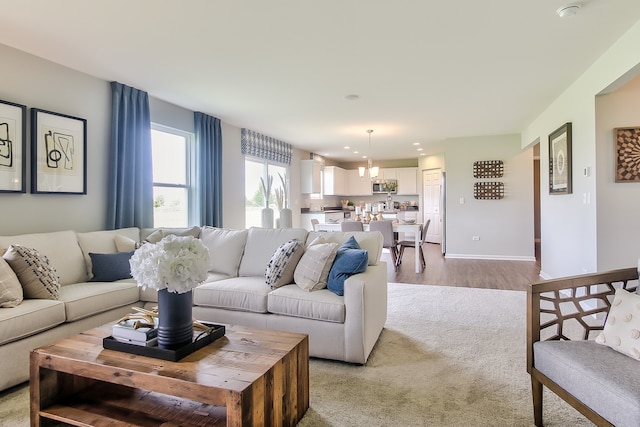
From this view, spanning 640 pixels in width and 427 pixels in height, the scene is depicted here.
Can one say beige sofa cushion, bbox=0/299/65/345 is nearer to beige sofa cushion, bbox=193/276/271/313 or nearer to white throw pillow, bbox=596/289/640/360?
beige sofa cushion, bbox=193/276/271/313

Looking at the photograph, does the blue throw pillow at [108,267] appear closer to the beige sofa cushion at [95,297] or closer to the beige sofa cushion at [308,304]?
the beige sofa cushion at [95,297]

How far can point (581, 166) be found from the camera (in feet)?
12.6

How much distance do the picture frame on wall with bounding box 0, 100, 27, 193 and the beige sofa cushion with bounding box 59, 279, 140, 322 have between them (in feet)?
3.34

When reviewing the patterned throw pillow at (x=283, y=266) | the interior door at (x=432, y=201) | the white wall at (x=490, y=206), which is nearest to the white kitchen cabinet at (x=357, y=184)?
the interior door at (x=432, y=201)

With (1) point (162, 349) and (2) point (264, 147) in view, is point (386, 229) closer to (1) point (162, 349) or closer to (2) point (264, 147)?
(2) point (264, 147)

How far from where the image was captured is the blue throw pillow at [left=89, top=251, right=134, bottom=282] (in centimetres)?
313

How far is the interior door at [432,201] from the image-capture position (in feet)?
31.9

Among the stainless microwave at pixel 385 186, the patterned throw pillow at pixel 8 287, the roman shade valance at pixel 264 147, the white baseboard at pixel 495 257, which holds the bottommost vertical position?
the white baseboard at pixel 495 257

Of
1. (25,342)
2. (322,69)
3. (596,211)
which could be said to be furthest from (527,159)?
(25,342)

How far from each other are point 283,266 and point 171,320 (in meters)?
1.26

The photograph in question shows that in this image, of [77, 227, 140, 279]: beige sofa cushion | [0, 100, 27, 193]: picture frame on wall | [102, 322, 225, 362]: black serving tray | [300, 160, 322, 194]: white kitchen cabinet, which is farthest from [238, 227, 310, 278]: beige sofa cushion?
[300, 160, 322, 194]: white kitchen cabinet

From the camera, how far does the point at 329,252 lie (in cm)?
283

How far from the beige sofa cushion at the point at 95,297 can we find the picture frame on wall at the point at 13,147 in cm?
102

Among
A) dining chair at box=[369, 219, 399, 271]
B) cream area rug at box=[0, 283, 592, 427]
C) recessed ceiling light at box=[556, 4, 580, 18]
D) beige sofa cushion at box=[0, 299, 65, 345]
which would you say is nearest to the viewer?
cream area rug at box=[0, 283, 592, 427]
